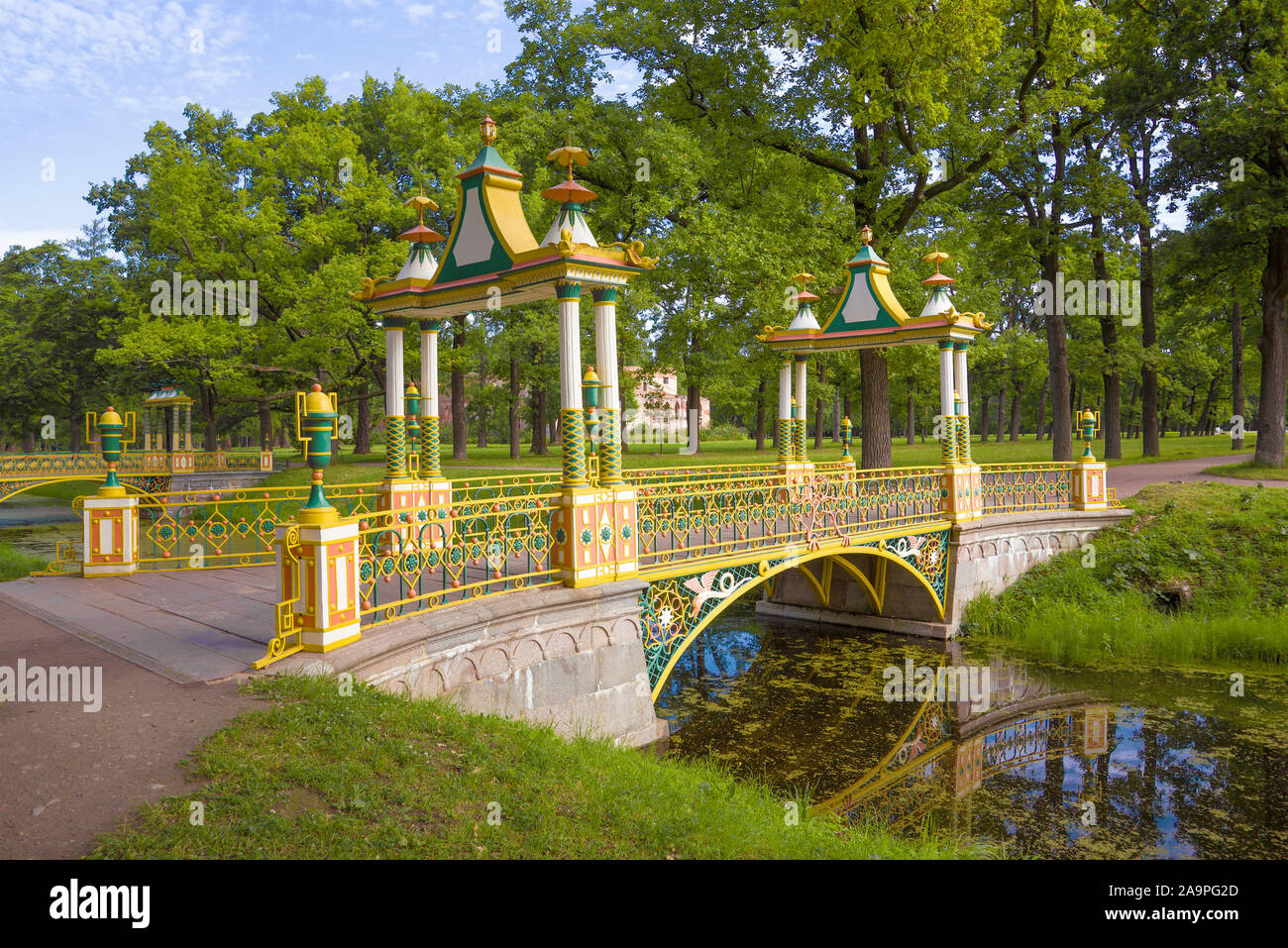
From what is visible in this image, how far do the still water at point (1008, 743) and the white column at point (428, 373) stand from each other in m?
5.69

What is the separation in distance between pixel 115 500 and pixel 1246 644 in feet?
57.6

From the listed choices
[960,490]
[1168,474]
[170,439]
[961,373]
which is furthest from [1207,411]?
[170,439]

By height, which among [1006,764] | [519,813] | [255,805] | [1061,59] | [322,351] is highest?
[1061,59]

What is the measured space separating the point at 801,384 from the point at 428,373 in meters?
8.54

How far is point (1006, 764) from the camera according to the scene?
392 inches

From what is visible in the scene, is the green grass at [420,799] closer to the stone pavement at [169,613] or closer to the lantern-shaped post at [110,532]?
the stone pavement at [169,613]

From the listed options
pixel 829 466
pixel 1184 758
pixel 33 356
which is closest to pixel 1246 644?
pixel 1184 758

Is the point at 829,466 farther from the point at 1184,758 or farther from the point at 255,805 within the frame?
the point at 255,805

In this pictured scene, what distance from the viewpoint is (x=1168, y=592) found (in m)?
15.7

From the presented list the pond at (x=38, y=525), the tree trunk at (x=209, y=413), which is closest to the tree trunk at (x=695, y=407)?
the tree trunk at (x=209, y=413)

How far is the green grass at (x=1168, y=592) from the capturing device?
14000mm

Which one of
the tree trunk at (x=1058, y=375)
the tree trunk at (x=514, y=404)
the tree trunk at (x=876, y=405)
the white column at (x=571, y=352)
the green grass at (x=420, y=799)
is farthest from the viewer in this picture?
the tree trunk at (x=514, y=404)

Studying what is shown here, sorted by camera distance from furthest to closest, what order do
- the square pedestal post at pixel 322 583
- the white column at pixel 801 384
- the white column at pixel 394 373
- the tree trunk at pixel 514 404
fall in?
the tree trunk at pixel 514 404 < the white column at pixel 801 384 < the white column at pixel 394 373 < the square pedestal post at pixel 322 583

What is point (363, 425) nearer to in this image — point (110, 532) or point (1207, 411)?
point (110, 532)
